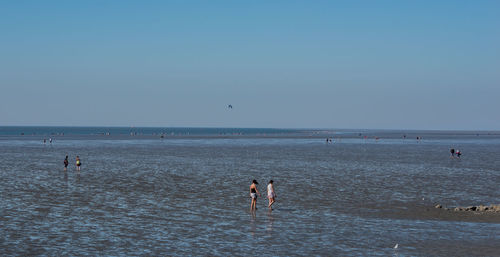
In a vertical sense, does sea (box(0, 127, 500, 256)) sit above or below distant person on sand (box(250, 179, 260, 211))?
below

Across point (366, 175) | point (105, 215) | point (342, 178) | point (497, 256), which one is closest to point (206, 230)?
point (105, 215)

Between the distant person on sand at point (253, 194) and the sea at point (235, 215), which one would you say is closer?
the sea at point (235, 215)

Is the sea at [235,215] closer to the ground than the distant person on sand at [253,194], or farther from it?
closer to the ground

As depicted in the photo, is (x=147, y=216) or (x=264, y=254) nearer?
(x=264, y=254)

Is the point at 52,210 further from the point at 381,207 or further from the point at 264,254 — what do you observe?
the point at 381,207

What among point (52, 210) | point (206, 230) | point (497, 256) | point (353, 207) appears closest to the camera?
point (497, 256)

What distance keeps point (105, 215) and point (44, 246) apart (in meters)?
6.47

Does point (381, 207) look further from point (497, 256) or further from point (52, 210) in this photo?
point (52, 210)

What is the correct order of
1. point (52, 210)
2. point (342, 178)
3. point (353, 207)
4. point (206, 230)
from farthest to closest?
1. point (342, 178)
2. point (353, 207)
3. point (52, 210)
4. point (206, 230)

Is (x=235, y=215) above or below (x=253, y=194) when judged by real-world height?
below

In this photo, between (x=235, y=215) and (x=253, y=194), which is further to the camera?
(x=253, y=194)

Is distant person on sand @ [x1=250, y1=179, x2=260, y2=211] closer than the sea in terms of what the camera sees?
No

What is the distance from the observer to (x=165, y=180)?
135 ft

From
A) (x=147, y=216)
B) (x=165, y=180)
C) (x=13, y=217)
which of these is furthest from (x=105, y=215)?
(x=165, y=180)
